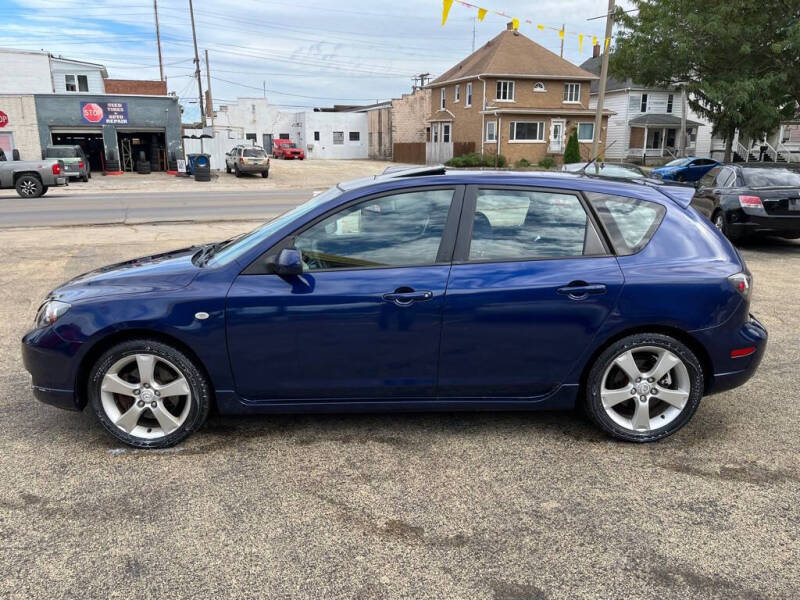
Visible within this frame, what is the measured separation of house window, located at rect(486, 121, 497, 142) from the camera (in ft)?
146

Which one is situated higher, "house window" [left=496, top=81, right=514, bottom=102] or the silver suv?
"house window" [left=496, top=81, right=514, bottom=102]

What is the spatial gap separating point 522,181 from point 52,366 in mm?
2958

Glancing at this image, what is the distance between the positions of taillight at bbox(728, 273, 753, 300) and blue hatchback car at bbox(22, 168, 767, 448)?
0.04 feet

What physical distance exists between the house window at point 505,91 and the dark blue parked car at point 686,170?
56.8 ft

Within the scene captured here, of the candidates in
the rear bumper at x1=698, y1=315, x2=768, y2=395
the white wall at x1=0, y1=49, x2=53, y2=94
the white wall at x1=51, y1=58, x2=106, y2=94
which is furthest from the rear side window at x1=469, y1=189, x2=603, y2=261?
the white wall at x1=51, y1=58, x2=106, y2=94

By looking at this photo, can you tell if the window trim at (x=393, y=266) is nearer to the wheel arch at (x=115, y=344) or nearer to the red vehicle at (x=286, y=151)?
the wheel arch at (x=115, y=344)

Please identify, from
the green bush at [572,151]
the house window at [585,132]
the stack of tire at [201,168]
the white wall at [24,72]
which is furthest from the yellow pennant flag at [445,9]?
the white wall at [24,72]

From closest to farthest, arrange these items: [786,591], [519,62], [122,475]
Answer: [786,591]
[122,475]
[519,62]

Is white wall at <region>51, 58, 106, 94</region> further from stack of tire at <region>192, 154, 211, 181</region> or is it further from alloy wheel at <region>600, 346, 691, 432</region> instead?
alloy wheel at <region>600, 346, 691, 432</region>

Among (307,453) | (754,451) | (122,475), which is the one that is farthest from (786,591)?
(122,475)

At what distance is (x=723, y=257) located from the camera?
393 cm

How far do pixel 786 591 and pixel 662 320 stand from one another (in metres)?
1.55

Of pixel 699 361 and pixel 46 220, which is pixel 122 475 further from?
pixel 46 220

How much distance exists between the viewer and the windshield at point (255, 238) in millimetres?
3887
